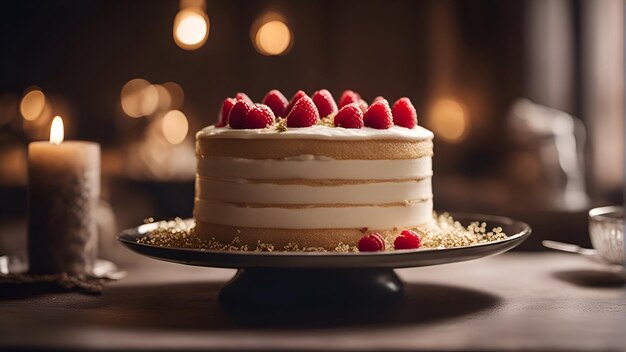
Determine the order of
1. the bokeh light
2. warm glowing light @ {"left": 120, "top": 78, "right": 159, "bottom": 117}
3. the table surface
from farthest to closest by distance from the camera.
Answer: warm glowing light @ {"left": 120, "top": 78, "right": 159, "bottom": 117} → the bokeh light → the table surface

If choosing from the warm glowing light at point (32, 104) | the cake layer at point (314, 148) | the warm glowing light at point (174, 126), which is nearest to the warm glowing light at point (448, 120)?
the warm glowing light at point (174, 126)

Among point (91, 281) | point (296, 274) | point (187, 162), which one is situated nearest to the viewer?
point (296, 274)

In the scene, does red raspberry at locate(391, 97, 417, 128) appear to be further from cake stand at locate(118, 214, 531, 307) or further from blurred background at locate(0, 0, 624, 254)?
blurred background at locate(0, 0, 624, 254)

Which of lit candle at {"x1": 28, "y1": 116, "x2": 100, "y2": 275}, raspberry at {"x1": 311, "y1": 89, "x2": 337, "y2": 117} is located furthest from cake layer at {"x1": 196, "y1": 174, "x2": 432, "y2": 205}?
lit candle at {"x1": 28, "y1": 116, "x2": 100, "y2": 275}

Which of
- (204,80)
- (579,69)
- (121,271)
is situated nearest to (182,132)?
(204,80)

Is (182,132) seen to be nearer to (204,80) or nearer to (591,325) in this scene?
(204,80)

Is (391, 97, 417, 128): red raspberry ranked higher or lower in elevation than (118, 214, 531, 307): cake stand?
higher

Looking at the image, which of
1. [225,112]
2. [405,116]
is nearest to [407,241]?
[405,116]
